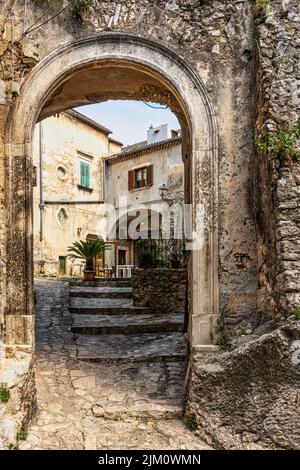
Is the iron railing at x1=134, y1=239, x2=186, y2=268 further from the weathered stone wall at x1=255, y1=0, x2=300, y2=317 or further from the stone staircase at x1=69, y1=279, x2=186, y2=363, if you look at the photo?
the weathered stone wall at x1=255, y1=0, x2=300, y2=317

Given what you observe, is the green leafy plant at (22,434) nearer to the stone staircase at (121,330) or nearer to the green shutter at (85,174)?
the stone staircase at (121,330)

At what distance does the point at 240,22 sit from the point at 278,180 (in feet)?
6.70

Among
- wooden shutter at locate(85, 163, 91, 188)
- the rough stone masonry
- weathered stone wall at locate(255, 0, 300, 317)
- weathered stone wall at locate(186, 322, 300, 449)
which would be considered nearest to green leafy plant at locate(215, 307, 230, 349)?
the rough stone masonry

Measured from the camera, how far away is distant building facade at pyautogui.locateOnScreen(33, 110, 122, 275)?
65.3ft

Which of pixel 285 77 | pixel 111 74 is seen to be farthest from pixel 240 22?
pixel 111 74

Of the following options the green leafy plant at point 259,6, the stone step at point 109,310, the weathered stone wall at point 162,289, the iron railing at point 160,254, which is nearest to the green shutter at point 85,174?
the iron railing at point 160,254

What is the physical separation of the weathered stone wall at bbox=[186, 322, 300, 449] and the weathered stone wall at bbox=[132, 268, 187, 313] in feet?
18.6

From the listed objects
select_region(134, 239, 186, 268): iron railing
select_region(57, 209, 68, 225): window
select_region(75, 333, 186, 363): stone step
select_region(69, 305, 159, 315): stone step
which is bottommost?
select_region(75, 333, 186, 363): stone step

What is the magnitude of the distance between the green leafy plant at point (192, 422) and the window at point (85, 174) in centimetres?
1924

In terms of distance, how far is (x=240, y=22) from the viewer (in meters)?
5.13

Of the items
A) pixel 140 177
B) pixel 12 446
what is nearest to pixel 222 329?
pixel 12 446

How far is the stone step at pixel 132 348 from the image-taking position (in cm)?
630

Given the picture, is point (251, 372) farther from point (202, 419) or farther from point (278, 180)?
point (278, 180)

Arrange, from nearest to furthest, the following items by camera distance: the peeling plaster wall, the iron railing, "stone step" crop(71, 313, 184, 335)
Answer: "stone step" crop(71, 313, 184, 335) < the iron railing < the peeling plaster wall
